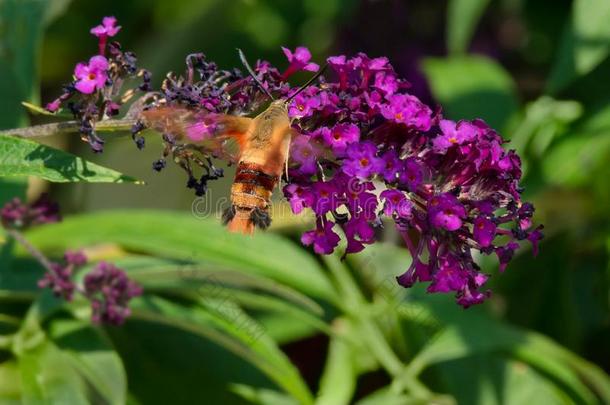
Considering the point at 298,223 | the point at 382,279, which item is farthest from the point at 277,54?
the point at 382,279

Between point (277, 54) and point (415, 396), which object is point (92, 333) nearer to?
point (415, 396)

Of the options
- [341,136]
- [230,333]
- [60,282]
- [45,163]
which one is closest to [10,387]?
[60,282]

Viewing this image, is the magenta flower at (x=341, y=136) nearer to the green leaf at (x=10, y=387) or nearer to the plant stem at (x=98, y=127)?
the plant stem at (x=98, y=127)

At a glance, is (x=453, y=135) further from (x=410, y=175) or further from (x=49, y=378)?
(x=49, y=378)

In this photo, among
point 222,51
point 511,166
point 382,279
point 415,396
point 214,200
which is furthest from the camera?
point 222,51

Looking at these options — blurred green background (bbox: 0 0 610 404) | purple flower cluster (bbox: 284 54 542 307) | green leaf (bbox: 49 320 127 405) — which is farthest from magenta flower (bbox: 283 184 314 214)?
green leaf (bbox: 49 320 127 405)

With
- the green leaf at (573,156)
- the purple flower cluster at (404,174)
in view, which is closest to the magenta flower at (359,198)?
the purple flower cluster at (404,174)

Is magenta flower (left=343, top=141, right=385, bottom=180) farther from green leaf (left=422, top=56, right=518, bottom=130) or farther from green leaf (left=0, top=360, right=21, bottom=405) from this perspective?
green leaf (left=422, top=56, right=518, bottom=130)
